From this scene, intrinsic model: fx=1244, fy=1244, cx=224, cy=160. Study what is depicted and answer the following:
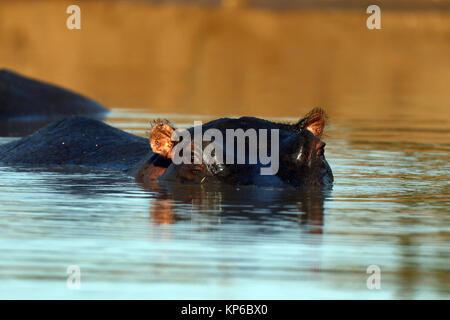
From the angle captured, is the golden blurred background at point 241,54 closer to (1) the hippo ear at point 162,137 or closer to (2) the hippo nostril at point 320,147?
(1) the hippo ear at point 162,137

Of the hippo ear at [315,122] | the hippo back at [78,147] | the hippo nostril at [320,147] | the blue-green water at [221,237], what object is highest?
the hippo ear at [315,122]

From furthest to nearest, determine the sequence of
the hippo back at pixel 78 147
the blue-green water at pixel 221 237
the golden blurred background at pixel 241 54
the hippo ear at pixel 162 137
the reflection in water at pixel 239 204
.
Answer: the golden blurred background at pixel 241 54
the hippo back at pixel 78 147
the hippo ear at pixel 162 137
the reflection in water at pixel 239 204
the blue-green water at pixel 221 237

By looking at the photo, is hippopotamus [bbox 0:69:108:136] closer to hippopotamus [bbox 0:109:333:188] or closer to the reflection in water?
hippopotamus [bbox 0:109:333:188]

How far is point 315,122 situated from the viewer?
10570 millimetres

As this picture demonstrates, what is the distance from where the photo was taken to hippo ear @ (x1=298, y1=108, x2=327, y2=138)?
10.5 m

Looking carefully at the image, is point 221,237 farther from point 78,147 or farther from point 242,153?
point 78,147

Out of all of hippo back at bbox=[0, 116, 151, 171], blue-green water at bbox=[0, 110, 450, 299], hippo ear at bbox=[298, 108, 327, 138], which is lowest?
blue-green water at bbox=[0, 110, 450, 299]

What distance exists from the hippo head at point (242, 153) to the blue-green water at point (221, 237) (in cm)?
13

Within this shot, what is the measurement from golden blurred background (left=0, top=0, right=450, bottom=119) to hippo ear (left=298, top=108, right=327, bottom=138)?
887 cm

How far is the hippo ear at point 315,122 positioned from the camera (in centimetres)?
1055

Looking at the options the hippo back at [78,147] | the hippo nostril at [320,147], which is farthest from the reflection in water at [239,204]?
the hippo back at [78,147]

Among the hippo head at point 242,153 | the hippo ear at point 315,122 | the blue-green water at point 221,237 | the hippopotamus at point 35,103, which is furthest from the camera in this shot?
the hippopotamus at point 35,103

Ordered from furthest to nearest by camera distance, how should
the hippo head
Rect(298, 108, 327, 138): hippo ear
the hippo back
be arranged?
1. the hippo back
2. Rect(298, 108, 327, 138): hippo ear
3. the hippo head

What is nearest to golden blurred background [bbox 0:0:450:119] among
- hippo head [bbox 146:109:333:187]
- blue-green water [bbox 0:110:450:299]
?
hippo head [bbox 146:109:333:187]
